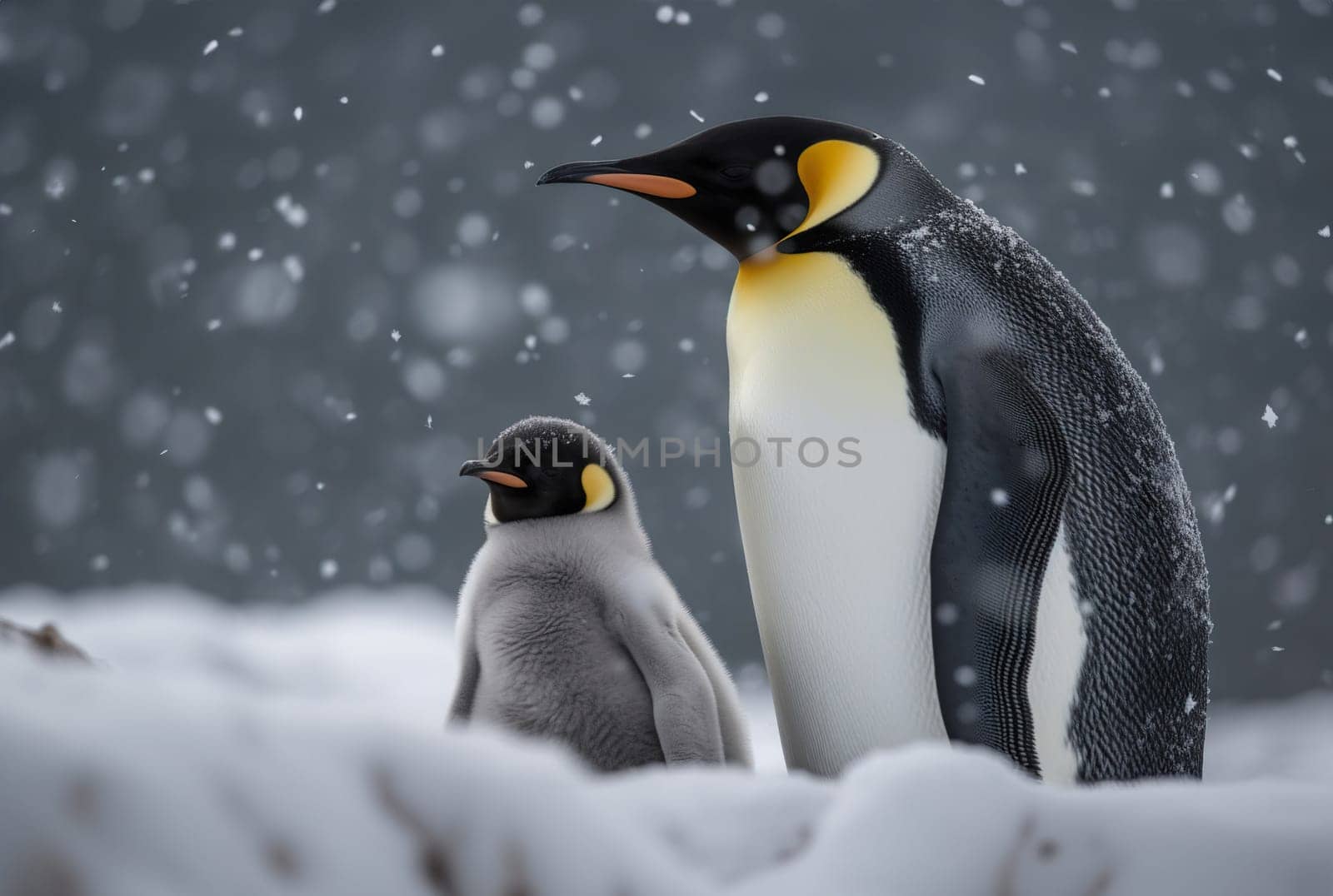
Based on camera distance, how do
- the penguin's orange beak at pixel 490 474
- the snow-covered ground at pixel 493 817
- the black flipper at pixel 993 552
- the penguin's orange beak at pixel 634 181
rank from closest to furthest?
1. the snow-covered ground at pixel 493 817
2. the black flipper at pixel 993 552
3. the penguin's orange beak at pixel 490 474
4. the penguin's orange beak at pixel 634 181

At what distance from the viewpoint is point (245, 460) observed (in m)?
2.98

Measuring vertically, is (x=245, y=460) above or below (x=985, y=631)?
below

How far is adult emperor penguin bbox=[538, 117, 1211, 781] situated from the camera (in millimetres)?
1091

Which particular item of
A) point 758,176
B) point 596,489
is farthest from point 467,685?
point 758,176

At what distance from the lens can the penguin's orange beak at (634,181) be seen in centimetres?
136

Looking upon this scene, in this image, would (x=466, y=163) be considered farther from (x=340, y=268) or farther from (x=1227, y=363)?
(x=1227, y=363)

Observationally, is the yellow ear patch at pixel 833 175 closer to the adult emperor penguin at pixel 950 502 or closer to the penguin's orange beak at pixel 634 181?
the adult emperor penguin at pixel 950 502

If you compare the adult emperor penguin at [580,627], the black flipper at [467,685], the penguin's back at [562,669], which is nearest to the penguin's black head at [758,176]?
the adult emperor penguin at [580,627]

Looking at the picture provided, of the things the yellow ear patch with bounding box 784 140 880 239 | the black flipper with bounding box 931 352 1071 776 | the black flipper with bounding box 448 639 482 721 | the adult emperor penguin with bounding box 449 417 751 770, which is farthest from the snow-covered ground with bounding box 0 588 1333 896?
the yellow ear patch with bounding box 784 140 880 239

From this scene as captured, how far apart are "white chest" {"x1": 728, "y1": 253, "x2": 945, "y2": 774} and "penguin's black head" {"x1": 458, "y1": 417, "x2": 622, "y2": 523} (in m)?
0.18

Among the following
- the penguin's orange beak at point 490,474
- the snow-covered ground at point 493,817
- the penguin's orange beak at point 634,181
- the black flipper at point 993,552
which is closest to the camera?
the snow-covered ground at point 493,817

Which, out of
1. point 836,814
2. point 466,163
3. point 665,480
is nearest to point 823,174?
point 836,814

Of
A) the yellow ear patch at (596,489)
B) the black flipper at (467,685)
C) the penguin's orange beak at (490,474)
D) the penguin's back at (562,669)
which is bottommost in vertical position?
the black flipper at (467,685)

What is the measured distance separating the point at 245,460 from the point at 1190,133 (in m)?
2.62
